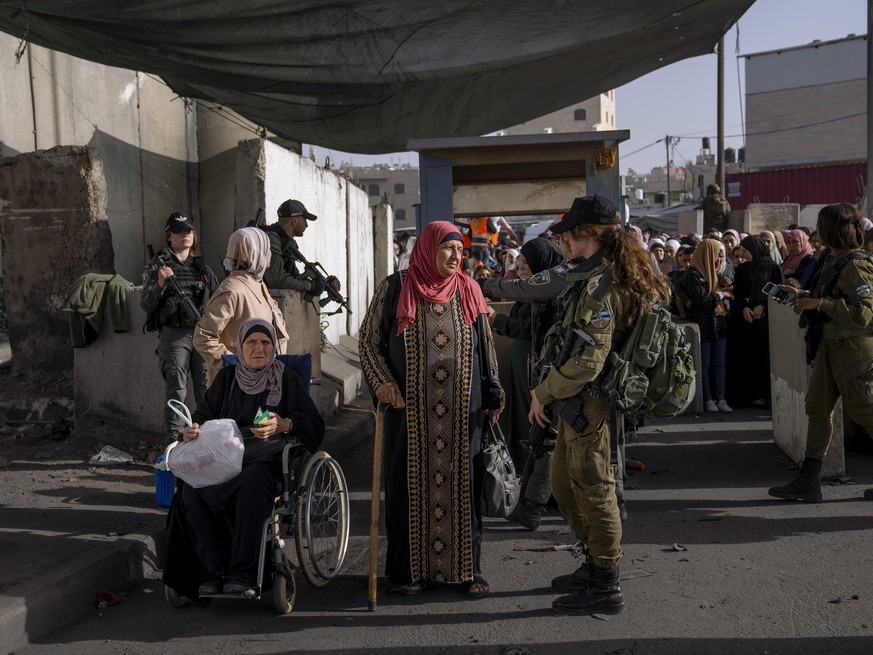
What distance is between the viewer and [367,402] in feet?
32.6

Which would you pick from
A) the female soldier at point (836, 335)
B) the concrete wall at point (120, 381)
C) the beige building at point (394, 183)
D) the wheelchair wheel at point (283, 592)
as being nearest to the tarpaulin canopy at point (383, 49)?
the concrete wall at point (120, 381)

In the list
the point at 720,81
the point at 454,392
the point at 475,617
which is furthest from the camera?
the point at 720,81

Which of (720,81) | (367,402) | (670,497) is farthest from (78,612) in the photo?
(720,81)

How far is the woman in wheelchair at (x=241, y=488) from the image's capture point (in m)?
4.32

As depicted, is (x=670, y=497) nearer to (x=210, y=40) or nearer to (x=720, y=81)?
(x=210, y=40)

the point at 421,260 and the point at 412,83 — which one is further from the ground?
the point at 412,83

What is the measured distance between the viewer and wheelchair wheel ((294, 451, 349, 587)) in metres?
4.44

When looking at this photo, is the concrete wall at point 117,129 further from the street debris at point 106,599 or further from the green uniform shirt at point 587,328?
the green uniform shirt at point 587,328

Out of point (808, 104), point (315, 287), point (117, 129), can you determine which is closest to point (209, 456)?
point (315, 287)

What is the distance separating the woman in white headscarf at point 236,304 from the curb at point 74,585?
1032 millimetres

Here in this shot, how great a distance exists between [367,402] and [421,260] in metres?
5.40

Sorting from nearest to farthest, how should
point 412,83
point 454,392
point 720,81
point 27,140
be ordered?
point 454,392 < point 412,83 < point 27,140 < point 720,81

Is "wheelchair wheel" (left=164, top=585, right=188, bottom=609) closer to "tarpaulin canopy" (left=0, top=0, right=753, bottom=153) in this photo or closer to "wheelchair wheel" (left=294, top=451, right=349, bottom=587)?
"wheelchair wheel" (left=294, top=451, right=349, bottom=587)

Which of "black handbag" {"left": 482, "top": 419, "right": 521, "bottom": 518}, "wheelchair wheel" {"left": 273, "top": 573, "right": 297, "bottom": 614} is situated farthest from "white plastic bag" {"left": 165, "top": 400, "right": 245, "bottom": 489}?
"black handbag" {"left": 482, "top": 419, "right": 521, "bottom": 518}
